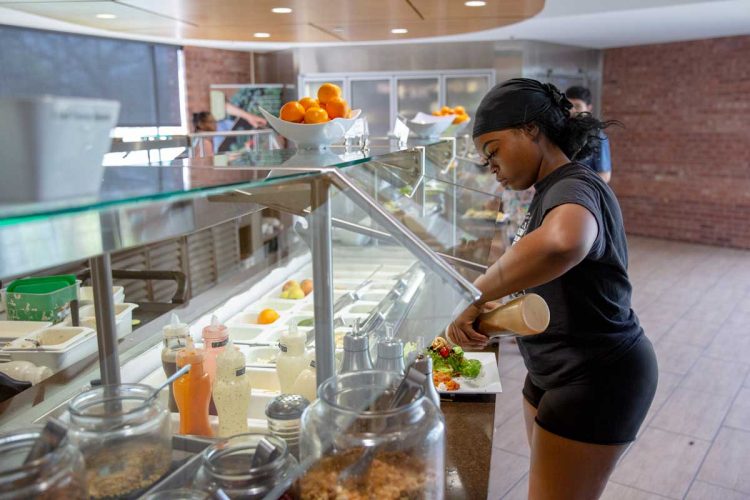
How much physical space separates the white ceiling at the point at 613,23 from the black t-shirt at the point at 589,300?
439 cm

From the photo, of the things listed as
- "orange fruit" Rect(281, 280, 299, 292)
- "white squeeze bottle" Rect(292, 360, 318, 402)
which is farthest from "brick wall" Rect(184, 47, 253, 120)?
"white squeeze bottle" Rect(292, 360, 318, 402)

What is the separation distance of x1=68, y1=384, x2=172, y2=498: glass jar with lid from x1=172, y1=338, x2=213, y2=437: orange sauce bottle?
0.21 meters

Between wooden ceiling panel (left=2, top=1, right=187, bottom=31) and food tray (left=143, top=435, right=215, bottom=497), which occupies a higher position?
wooden ceiling panel (left=2, top=1, right=187, bottom=31)

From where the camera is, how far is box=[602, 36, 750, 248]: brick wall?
8289 millimetres

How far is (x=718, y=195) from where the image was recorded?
336 inches

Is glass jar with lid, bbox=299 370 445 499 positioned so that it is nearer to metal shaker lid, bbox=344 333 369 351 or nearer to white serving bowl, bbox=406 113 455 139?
metal shaker lid, bbox=344 333 369 351

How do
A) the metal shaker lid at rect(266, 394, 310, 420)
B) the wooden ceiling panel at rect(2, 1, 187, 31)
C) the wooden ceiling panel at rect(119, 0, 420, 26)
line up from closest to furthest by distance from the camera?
the metal shaker lid at rect(266, 394, 310, 420), the wooden ceiling panel at rect(119, 0, 420, 26), the wooden ceiling panel at rect(2, 1, 187, 31)

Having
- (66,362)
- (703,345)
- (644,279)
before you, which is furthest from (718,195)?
(66,362)

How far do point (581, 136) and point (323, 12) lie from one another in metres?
2.15

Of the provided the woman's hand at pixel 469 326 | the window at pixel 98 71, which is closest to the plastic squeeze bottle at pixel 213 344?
the woman's hand at pixel 469 326

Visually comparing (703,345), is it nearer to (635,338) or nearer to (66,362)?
(635,338)

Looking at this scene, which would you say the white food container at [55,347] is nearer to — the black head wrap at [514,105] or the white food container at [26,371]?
the white food container at [26,371]

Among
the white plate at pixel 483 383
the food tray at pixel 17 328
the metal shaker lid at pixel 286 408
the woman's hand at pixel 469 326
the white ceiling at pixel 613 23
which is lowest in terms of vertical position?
the white plate at pixel 483 383

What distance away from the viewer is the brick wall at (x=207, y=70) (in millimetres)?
8297
